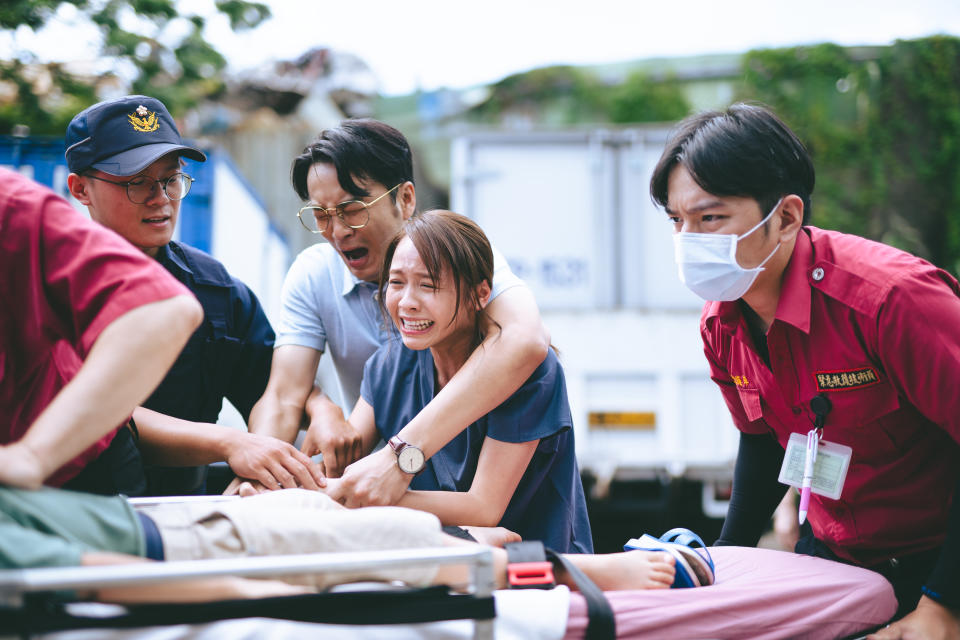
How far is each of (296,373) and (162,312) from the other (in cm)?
131

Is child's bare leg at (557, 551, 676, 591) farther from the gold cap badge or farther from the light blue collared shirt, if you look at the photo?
the gold cap badge

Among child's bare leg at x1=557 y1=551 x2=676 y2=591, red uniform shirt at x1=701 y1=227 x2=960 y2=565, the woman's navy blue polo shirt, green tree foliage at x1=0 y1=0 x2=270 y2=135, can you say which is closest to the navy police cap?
the woman's navy blue polo shirt

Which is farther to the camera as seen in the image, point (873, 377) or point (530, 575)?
point (873, 377)

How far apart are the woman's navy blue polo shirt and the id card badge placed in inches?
24.0

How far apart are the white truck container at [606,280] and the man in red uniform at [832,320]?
11.5ft

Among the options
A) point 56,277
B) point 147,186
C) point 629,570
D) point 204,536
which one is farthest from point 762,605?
point 147,186

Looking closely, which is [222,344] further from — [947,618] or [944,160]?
[944,160]

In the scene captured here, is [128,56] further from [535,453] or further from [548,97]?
[548,97]

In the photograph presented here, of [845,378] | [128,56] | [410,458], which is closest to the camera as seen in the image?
[845,378]

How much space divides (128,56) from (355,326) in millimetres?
5609

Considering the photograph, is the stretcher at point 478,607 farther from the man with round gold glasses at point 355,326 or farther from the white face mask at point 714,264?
the white face mask at point 714,264

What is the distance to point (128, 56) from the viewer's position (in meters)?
7.37

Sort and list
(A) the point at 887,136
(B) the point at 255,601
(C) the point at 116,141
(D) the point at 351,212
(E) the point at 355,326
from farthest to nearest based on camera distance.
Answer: (A) the point at 887,136, (E) the point at 355,326, (D) the point at 351,212, (C) the point at 116,141, (B) the point at 255,601

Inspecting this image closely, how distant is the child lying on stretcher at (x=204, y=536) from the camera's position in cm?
151
